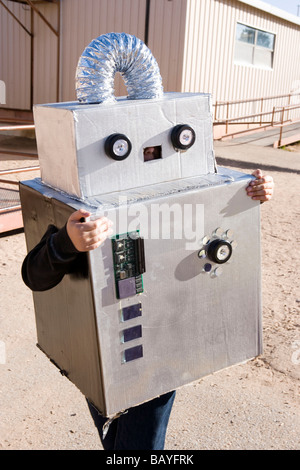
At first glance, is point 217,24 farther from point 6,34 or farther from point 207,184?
point 207,184

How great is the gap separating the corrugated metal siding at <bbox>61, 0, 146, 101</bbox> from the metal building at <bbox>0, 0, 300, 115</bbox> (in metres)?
0.02

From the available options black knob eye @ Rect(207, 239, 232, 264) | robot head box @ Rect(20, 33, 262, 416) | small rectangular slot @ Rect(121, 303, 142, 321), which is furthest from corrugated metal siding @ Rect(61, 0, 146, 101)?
small rectangular slot @ Rect(121, 303, 142, 321)

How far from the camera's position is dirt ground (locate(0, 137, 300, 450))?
262cm

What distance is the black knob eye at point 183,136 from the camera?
1699 mm

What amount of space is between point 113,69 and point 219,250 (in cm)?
74

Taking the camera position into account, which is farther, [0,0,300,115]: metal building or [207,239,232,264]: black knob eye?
[0,0,300,115]: metal building

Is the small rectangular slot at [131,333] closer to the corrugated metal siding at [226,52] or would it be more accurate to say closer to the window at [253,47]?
the corrugated metal siding at [226,52]

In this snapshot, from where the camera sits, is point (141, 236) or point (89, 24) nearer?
point (141, 236)

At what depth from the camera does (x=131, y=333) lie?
5.32ft

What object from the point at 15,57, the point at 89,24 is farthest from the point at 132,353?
the point at 15,57

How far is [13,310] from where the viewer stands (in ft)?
13.0

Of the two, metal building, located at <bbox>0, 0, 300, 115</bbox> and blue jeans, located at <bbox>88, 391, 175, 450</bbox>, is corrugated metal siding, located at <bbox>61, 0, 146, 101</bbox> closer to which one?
metal building, located at <bbox>0, 0, 300, 115</bbox>

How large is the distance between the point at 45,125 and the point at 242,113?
12727 mm

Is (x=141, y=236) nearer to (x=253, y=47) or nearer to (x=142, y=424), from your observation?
(x=142, y=424)
